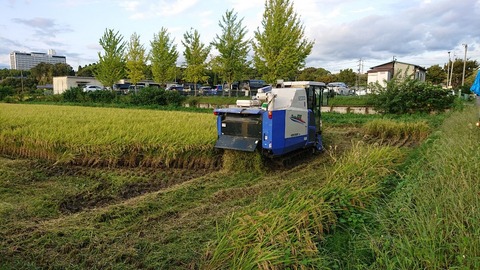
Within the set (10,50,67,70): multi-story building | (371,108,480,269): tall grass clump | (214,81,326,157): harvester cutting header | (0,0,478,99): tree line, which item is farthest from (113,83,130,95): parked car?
(10,50,67,70): multi-story building

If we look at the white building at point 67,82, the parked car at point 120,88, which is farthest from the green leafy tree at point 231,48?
the white building at point 67,82


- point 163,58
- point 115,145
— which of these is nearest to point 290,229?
point 115,145

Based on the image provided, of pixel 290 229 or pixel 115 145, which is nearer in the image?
pixel 290 229

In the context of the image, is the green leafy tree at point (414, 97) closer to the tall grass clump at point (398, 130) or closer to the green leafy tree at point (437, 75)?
the tall grass clump at point (398, 130)

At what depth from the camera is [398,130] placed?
44.2ft

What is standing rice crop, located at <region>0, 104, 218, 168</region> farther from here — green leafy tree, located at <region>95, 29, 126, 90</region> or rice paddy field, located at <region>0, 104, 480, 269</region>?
green leafy tree, located at <region>95, 29, 126, 90</region>

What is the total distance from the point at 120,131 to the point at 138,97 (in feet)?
63.4

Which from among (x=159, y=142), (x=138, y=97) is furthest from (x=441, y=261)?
(x=138, y=97)

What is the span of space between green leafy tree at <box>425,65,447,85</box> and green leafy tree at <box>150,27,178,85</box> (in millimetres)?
36920

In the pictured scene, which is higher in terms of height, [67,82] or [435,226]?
[67,82]

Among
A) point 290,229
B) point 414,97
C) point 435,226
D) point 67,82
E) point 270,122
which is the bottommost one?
point 290,229

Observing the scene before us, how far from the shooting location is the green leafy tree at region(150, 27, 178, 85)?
3072 centimetres

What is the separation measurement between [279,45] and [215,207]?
1985cm

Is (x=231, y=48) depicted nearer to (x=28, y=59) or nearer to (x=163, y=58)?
(x=163, y=58)
